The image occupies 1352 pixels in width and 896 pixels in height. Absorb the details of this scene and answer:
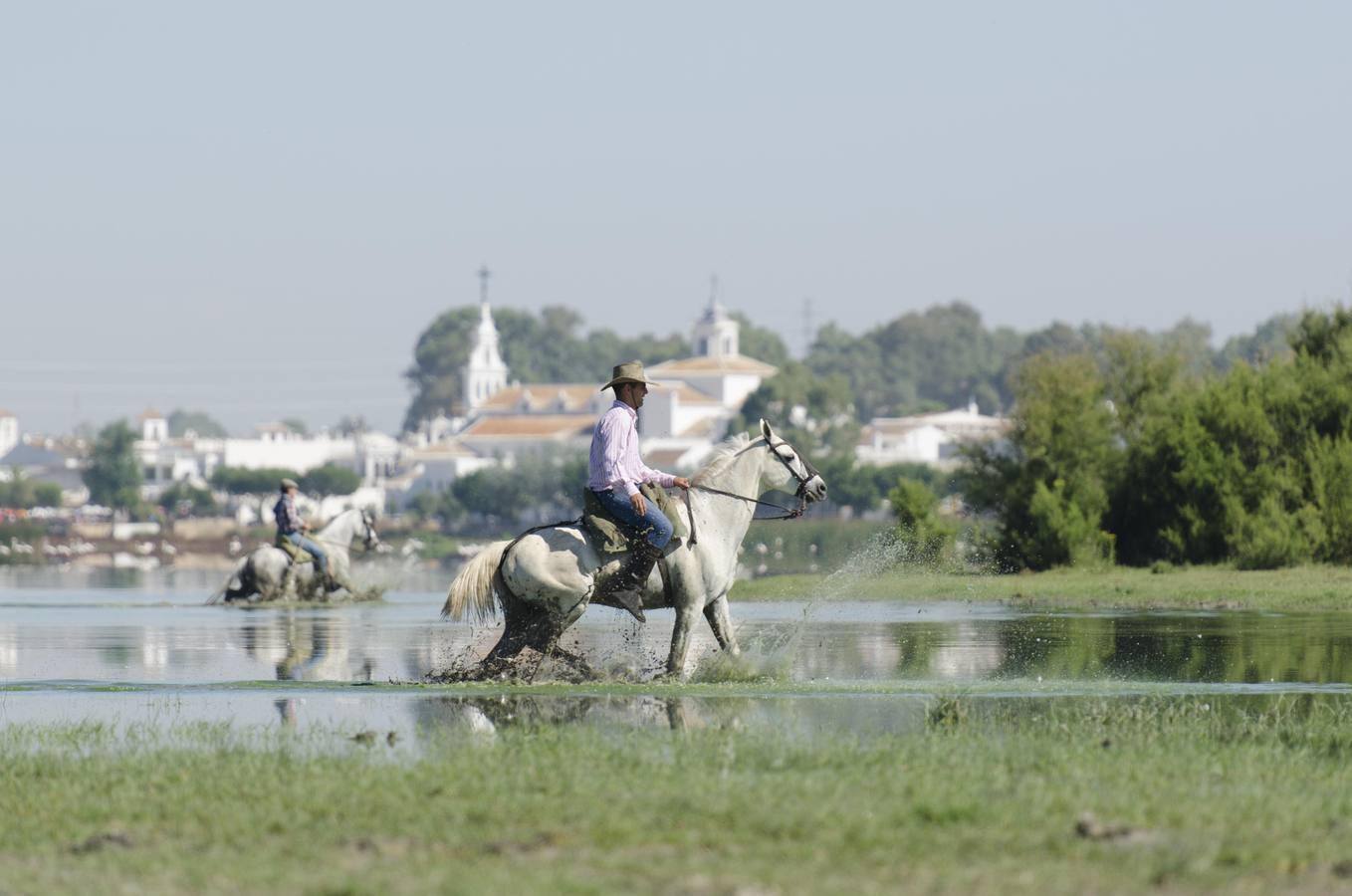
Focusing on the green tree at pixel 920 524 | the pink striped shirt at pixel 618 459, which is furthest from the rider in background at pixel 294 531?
the pink striped shirt at pixel 618 459

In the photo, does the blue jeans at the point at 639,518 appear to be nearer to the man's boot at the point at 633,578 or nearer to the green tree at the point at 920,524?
the man's boot at the point at 633,578

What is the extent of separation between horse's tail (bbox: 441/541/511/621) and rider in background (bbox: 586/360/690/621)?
0.78m

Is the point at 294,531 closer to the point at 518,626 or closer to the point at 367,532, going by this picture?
the point at 367,532

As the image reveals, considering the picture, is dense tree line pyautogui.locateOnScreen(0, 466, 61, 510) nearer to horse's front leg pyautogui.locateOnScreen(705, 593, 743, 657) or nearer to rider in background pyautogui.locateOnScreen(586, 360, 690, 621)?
horse's front leg pyautogui.locateOnScreen(705, 593, 743, 657)

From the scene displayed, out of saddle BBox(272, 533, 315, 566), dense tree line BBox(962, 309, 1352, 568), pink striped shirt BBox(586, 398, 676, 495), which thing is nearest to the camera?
pink striped shirt BBox(586, 398, 676, 495)

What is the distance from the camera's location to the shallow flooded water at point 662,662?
13789 mm

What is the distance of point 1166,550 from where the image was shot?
120ft

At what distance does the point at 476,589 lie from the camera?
15555 mm

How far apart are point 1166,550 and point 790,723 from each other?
25635mm

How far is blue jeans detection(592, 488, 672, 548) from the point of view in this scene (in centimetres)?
1522

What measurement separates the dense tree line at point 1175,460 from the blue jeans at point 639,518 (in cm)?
2086

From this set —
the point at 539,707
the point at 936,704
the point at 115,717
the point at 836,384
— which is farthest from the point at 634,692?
the point at 836,384

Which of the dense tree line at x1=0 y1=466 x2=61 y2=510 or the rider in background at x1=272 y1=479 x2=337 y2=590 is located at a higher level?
the rider in background at x1=272 y1=479 x2=337 y2=590

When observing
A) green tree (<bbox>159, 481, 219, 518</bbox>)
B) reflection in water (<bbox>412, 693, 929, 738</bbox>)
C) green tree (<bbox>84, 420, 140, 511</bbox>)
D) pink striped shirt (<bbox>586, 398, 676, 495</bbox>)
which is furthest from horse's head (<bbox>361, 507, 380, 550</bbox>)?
green tree (<bbox>159, 481, 219, 518</bbox>)
